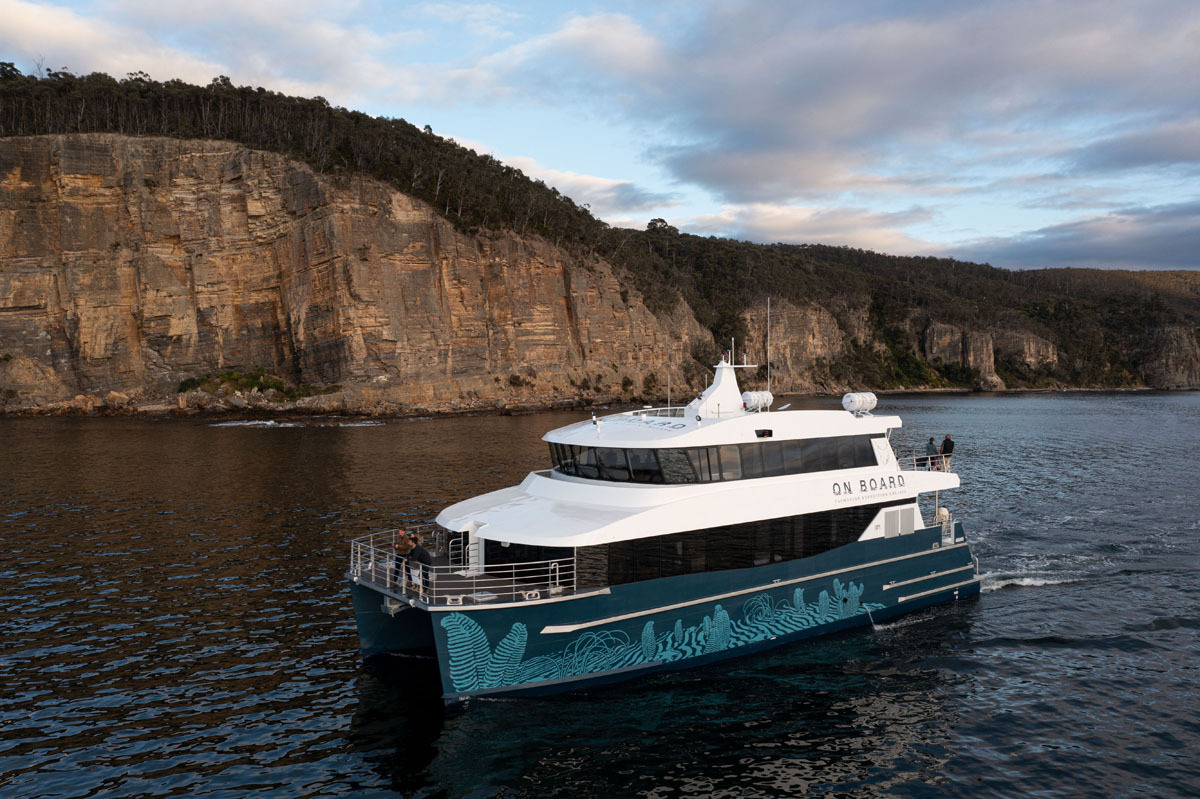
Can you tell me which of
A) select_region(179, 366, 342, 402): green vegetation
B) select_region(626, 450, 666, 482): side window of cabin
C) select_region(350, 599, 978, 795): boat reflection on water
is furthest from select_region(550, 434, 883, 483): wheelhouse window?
select_region(179, 366, 342, 402): green vegetation

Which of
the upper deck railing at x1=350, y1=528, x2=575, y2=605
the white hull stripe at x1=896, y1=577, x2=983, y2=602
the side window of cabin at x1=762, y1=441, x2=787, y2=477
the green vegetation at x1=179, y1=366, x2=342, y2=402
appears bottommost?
the white hull stripe at x1=896, y1=577, x2=983, y2=602

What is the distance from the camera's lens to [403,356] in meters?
69.6

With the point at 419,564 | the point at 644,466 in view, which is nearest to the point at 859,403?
the point at 644,466

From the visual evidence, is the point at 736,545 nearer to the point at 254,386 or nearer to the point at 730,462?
the point at 730,462

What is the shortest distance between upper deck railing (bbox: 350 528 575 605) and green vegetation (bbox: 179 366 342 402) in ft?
189

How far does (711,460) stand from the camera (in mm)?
13805

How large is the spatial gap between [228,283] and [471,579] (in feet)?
227

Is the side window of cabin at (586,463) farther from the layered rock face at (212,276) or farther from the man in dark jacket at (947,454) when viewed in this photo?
the layered rock face at (212,276)

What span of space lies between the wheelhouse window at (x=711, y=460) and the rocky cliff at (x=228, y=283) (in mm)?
55081

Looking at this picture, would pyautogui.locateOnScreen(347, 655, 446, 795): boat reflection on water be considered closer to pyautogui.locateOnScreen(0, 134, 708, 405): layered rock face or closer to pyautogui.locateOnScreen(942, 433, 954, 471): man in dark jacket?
pyautogui.locateOnScreen(942, 433, 954, 471): man in dark jacket

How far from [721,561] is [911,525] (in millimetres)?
5369

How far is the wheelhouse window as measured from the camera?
13.6m

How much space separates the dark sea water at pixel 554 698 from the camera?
9.91m

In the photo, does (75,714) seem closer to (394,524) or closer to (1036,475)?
(394,524)
